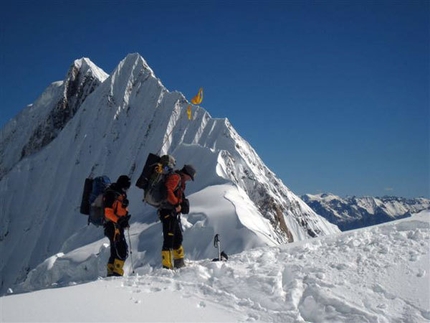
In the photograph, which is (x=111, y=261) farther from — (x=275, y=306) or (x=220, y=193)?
(x=220, y=193)

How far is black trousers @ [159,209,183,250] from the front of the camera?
788 cm

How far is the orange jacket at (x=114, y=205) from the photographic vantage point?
25.3 feet

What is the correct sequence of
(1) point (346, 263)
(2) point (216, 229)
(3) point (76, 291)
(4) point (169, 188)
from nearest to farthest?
(3) point (76, 291) < (1) point (346, 263) < (4) point (169, 188) < (2) point (216, 229)

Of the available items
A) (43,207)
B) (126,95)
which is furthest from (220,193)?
(43,207)

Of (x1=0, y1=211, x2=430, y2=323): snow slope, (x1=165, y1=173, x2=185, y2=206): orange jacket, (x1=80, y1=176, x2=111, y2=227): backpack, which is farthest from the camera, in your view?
(x1=80, y1=176, x2=111, y2=227): backpack

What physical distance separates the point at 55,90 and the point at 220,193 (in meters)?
67.0

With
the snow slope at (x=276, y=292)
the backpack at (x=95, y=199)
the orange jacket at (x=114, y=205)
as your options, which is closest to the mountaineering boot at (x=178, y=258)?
the snow slope at (x=276, y=292)

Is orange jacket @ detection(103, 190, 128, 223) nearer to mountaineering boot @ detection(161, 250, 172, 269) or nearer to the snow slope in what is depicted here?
mountaineering boot @ detection(161, 250, 172, 269)

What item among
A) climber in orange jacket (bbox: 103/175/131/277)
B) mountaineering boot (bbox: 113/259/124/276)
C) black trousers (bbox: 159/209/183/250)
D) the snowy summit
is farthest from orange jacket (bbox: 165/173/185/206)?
mountaineering boot (bbox: 113/259/124/276)

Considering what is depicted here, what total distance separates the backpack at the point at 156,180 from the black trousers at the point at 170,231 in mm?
238

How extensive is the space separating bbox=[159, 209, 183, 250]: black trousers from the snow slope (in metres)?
0.92

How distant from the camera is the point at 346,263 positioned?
245 inches

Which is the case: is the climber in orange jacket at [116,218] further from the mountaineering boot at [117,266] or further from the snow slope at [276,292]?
the snow slope at [276,292]

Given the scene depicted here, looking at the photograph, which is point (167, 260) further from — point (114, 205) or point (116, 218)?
point (114, 205)
